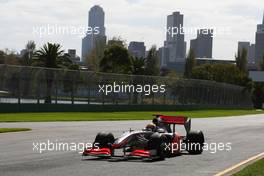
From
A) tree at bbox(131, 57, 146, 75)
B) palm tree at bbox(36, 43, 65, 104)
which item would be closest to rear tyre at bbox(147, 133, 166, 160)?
palm tree at bbox(36, 43, 65, 104)

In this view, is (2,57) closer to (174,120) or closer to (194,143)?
(174,120)

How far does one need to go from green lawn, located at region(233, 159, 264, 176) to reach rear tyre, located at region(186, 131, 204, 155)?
2.84m

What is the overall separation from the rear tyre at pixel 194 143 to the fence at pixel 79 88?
29.9 m

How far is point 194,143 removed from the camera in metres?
17.8

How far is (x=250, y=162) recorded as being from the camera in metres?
15.8

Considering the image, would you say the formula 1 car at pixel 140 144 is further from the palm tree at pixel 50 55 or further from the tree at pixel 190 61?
the tree at pixel 190 61

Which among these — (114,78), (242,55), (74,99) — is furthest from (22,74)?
(242,55)

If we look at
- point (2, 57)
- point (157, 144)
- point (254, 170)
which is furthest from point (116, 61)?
point (254, 170)

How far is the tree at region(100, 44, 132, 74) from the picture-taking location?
267 feet

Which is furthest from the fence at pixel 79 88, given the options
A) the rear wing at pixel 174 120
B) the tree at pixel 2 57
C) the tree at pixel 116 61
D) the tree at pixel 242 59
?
the tree at pixel 242 59

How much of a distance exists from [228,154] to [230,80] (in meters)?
102

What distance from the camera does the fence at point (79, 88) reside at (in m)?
47.4

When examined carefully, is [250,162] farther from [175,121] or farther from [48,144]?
[48,144]

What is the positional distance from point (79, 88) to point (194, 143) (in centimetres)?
3856
